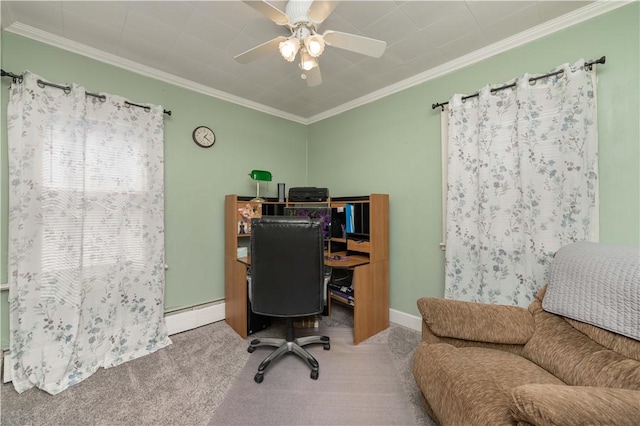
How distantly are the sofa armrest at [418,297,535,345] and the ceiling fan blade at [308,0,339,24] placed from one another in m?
1.72

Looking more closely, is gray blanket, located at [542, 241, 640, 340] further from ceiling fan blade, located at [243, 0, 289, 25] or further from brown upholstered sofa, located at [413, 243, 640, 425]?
ceiling fan blade, located at [243, 0, 289, 25]

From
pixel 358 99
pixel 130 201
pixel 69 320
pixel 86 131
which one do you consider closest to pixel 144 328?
pixel 69 320

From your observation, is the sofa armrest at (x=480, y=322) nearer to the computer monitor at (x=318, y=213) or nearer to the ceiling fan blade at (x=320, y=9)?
the computer monitor at (x=318, y=213)

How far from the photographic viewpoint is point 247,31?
1803 mm

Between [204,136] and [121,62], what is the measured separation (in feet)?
2.77

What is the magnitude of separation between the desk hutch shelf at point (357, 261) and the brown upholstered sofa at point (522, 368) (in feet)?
2.61

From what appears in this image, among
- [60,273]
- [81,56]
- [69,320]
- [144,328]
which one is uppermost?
[81,56]

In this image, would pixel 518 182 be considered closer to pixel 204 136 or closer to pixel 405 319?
pixel 405 319

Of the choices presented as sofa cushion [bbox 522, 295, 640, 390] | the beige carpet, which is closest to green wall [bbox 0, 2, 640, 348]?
sofa cushion [bbox 522, 295, 640, 390]

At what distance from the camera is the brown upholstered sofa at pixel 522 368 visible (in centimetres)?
74

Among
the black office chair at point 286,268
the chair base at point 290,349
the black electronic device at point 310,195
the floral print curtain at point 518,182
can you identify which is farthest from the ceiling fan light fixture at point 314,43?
the chair base at point 290,349

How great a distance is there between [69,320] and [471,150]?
334 centimetres

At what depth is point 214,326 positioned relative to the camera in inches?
101

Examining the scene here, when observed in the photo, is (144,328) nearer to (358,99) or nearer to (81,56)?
(81,56)
